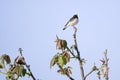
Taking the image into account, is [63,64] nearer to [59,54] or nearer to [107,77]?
[59,54]

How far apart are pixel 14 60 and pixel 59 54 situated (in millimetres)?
813

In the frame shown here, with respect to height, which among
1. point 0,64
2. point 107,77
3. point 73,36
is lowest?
point 107,77

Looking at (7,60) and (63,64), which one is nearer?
(63,64)

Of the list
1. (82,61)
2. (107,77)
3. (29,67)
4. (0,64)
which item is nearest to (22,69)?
(29,67)

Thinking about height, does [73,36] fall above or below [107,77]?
above

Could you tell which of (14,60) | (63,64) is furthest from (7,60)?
(63,64)

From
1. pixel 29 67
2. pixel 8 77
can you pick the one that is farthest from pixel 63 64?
pixel 8 77

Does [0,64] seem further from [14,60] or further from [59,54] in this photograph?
→ [59,54]

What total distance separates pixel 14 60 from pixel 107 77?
1679mm

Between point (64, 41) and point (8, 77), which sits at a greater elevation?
point (64, 41)

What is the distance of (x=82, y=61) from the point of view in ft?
18.1

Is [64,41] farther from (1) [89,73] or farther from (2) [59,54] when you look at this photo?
(1) [89,73]

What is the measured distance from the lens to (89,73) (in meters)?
5.42

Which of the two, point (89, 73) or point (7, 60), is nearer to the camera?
point (89, 73)
